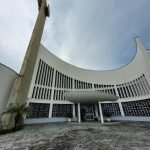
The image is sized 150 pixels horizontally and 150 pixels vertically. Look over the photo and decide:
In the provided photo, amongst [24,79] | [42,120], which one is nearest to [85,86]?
[42,120]

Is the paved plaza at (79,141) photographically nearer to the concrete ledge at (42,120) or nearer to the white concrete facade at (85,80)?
the concrete ledge at (42,120)

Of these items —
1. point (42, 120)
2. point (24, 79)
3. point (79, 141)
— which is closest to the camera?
point (79, 141)

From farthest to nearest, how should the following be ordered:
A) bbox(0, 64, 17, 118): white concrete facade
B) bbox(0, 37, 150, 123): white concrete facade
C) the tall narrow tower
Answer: bbox(0, 37, 150, 123): white concrete facade, the tall narrow tower, bbox(0, 64, 17, 118): white concrete facade

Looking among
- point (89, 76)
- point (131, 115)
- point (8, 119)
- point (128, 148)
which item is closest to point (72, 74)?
point (89, 76)

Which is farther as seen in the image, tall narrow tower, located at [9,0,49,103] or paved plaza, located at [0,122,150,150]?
tall narrow tower, located at [9,0,49,103]

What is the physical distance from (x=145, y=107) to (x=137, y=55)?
31.2ft

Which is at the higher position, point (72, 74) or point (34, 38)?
point (34, 38)

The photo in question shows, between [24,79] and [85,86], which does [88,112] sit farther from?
[24,79]

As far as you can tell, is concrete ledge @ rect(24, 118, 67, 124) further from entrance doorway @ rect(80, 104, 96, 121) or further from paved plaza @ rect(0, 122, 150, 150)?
paved plaza @ rect(0, 122, 150, 150)

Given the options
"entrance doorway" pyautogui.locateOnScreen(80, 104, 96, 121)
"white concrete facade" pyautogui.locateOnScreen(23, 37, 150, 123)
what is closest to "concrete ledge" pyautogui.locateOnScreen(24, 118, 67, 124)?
"white concrete facade" pyautogui.locateOnScreen(23, 37, 150, 123)

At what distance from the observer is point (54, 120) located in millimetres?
20828

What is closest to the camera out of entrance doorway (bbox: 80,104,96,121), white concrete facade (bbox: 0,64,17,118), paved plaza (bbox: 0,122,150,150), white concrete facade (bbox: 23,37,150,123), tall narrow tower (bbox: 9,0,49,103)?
paved plaza (bbox: 0,122,150,150)

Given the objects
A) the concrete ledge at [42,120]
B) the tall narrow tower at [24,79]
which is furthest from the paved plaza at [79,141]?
the concrete ledge at [42,120]

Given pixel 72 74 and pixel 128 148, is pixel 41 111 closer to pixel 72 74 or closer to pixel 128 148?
pixel 72 74
